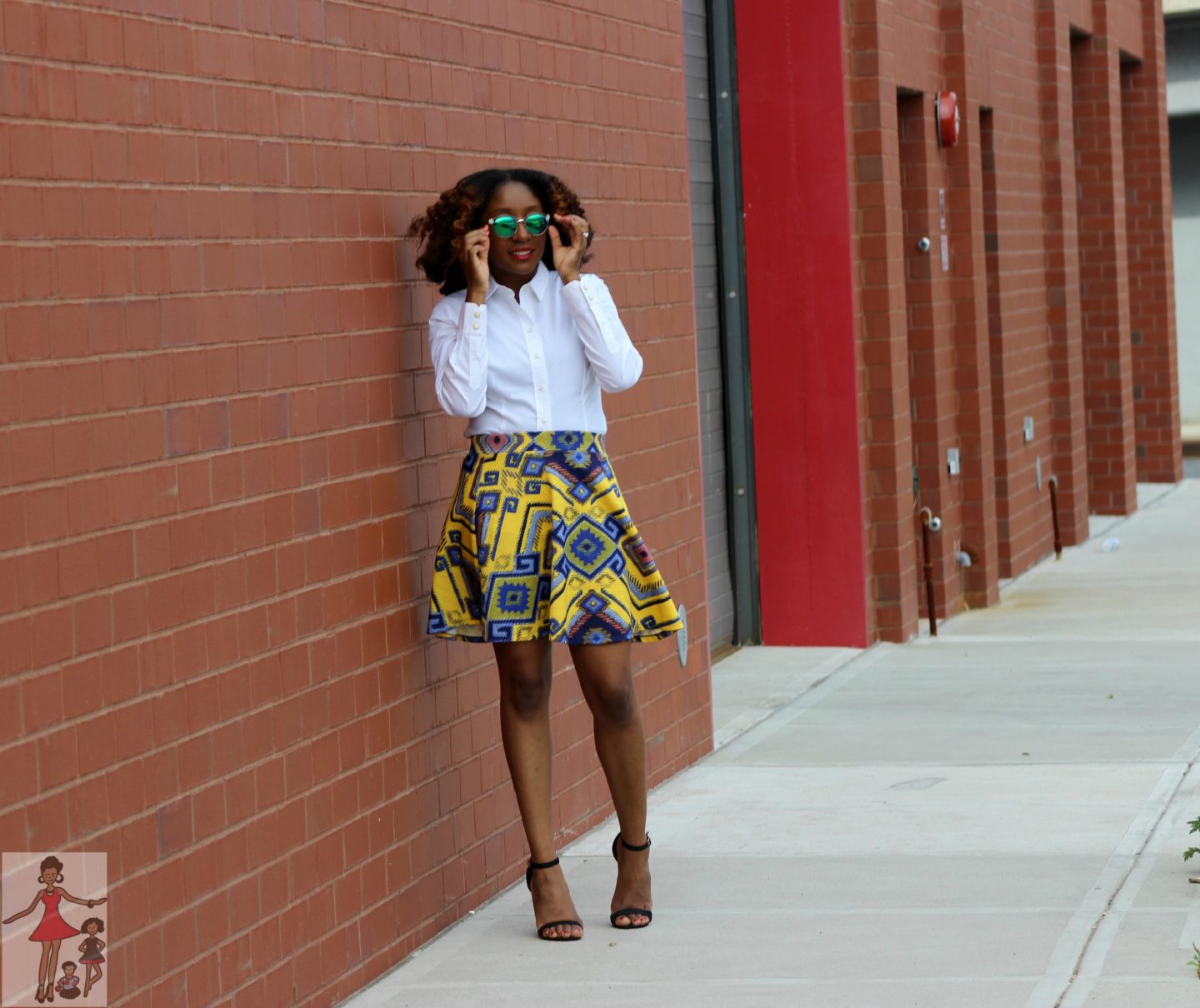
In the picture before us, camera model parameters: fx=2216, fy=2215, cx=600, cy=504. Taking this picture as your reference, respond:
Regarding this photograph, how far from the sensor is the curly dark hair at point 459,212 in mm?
5531

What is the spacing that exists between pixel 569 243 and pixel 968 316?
7.08 m

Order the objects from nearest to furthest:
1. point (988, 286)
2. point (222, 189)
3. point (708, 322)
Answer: point (222, 189) < point (708, 322) < point (988, 286)

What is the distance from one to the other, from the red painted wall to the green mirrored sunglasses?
5.16 metres

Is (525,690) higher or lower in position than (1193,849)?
higher

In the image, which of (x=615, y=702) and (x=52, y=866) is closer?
(x=52, y=866)

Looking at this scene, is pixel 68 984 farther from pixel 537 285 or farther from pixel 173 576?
pixel 537 285

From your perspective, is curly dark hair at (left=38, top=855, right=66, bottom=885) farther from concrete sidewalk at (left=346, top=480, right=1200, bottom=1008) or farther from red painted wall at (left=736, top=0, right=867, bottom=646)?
red painted wall at (left=736, top=0, right=867, bottom=646)

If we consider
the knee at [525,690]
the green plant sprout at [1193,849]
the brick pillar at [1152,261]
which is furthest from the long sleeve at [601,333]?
the brick pillar at [1152,261]

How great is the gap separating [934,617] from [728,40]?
10.00ft

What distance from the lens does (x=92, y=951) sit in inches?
165

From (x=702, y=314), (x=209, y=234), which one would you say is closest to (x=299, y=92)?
(x=209, y=234)

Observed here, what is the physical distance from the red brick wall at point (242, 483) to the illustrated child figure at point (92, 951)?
0.17 ft

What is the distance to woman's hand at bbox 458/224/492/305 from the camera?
5.40m

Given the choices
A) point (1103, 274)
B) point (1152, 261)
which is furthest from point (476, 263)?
point (1152, 261)
